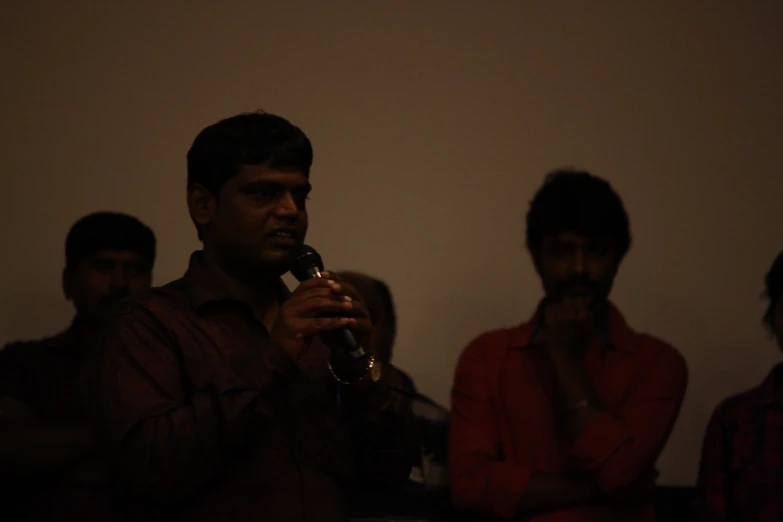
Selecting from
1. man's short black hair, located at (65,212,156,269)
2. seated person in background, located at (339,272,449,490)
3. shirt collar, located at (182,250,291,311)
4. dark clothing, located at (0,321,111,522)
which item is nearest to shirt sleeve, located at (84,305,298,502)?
shirt collar, located at (182,250,291,311)

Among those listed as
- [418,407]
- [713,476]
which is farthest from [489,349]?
[713,476]

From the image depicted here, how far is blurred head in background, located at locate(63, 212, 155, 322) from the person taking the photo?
110 inches

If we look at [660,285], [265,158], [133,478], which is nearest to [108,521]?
[133,478]

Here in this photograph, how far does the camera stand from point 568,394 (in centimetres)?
234

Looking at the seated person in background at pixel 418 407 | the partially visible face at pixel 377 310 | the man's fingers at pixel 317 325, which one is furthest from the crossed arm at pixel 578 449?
the man's fingers at pixel 317 325

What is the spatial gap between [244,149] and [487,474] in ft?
3.48

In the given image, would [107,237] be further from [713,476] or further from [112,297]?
[713,476]

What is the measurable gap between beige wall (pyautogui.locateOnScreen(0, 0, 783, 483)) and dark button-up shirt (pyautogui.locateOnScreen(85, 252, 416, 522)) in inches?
63.4

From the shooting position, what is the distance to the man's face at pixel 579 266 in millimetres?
2525

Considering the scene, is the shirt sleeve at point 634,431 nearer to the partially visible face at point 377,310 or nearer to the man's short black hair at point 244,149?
the partially visible face at point 377,310

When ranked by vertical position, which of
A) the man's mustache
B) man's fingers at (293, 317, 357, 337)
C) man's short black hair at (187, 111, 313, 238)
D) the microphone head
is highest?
man's short black hair at (187, 111, 313, 238)

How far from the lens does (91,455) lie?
2.36 meters

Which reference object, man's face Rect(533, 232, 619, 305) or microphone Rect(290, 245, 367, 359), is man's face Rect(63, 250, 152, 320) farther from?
microphone Rect(290, 245, 367, 359)

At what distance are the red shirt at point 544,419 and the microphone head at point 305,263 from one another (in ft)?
3.12
